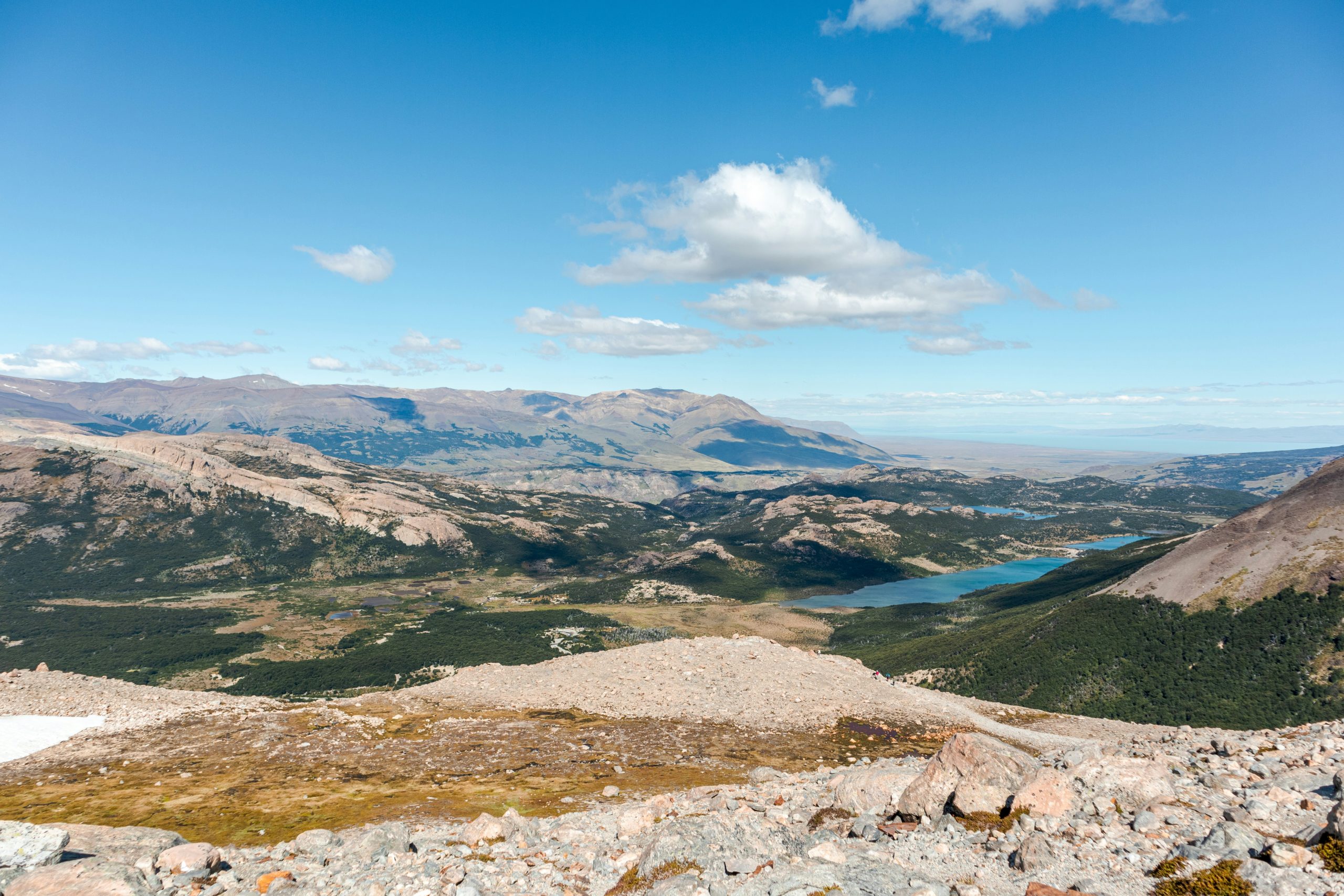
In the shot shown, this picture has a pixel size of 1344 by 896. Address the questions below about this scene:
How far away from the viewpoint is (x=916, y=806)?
99.9ft

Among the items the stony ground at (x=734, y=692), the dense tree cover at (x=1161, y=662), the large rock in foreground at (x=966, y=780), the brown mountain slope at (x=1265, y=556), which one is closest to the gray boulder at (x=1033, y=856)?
the large rock in foreground at (x=966, y=780)

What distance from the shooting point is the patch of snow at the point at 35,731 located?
180 ft

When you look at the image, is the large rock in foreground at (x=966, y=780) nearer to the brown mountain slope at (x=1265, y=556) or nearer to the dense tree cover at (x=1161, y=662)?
the dense tree cover at (x=1161, y=662)

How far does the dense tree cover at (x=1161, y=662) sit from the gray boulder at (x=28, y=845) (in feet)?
409

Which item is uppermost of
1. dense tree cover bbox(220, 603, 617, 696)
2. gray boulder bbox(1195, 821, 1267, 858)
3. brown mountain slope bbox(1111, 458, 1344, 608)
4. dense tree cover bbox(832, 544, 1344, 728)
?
gray boulder bbox(1195, 821, 1267, 858)

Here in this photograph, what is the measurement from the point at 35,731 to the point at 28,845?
163ft

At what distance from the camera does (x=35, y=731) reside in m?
58.4

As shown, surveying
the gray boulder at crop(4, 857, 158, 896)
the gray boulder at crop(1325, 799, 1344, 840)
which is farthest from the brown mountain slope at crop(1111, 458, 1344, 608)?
the gray boulder at crop(4, 857, 158, 896)

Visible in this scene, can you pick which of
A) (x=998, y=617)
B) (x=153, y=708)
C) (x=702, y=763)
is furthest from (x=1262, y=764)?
(x=998, y=617)

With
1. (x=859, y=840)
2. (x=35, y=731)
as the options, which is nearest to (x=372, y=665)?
(x=35, y=731)

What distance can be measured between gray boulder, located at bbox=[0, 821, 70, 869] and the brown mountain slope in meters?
162

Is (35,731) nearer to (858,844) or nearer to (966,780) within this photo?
(858,844)

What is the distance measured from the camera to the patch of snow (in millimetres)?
54906

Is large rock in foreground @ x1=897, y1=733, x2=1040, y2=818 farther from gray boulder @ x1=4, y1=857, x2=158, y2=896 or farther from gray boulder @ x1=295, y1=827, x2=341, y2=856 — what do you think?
gray boulder @ x1=4, y1=857, x2=158, y2=896
